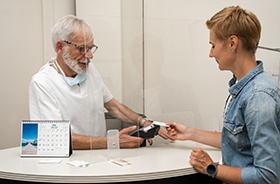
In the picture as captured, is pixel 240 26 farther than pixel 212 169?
No

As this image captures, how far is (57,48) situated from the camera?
198cm

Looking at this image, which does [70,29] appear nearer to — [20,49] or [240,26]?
[240,26]

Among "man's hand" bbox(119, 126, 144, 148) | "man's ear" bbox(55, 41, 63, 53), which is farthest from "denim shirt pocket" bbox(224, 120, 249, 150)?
"man's ear" bbox(55, 41, 63, 53)

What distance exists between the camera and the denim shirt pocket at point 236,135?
48.2 inches

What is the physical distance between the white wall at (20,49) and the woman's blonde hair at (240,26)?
1936 mm

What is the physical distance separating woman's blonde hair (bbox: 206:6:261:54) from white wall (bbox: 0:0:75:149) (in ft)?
6.35

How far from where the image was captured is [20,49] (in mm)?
2861

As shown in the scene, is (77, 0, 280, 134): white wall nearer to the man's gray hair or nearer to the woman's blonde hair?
the man's gray hair

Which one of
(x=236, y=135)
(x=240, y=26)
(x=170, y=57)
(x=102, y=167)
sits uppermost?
(x=240, y=26)

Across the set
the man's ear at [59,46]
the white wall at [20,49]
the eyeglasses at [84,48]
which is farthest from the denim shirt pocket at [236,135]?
the white wall at [20,49]

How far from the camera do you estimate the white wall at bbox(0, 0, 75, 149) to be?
110 inches

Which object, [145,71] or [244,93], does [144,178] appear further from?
[145,71]

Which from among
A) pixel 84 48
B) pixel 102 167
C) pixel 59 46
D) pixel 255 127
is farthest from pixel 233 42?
pixel 59 46

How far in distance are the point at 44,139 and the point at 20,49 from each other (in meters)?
1.46
